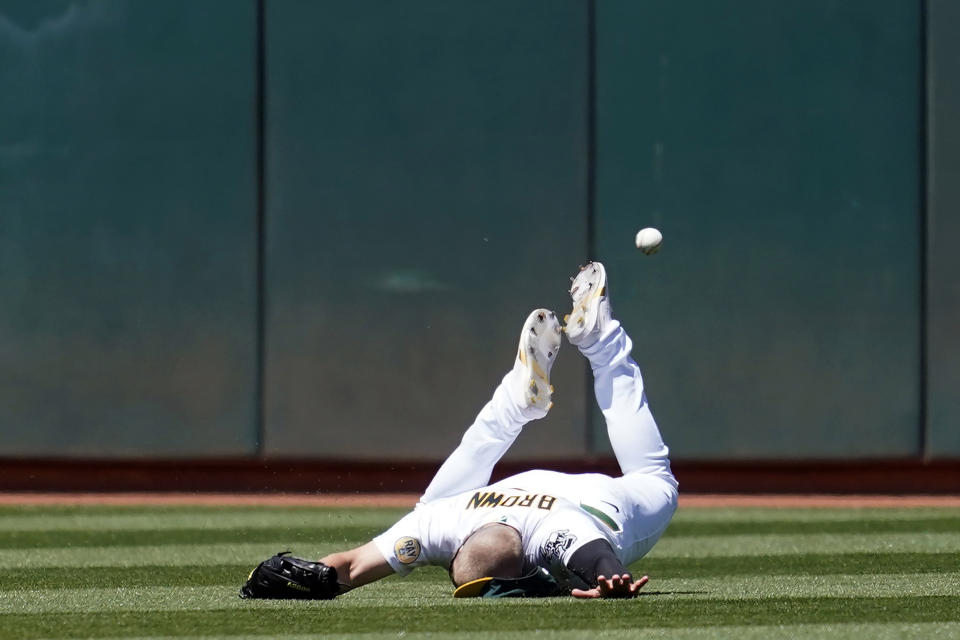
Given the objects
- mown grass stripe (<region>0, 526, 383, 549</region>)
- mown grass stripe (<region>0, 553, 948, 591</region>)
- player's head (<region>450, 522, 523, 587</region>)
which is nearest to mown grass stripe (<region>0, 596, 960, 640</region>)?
player's head (<region>450, 522, 523, 587</region>)

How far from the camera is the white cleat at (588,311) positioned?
260 inches

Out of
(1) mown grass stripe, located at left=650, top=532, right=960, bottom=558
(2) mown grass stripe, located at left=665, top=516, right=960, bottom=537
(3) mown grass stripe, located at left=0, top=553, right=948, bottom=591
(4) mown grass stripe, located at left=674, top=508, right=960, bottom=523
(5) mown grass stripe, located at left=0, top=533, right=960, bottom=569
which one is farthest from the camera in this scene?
(4) mown grass stripe, located at left=674, top=508, right=960, bottom=523

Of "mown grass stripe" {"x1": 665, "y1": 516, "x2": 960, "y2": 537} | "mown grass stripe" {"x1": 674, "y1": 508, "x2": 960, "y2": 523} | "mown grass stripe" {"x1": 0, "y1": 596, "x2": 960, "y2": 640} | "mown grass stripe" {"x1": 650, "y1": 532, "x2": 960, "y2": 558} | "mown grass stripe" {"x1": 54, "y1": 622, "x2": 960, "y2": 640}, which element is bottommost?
"mown grass stripe" {"x1": 674, "y1": 508, "x2": 960, "y2": 523}

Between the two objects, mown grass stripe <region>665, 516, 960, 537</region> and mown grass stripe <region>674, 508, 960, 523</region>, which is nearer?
mown grass stripe <region>665, 516, 960, 537</region>

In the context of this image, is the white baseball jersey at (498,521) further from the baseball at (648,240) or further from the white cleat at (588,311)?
the baseball at (648,240)

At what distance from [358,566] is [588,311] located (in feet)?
4.59

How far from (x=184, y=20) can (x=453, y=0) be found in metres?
2.07

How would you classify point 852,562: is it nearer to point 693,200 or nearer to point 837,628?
point 837,628

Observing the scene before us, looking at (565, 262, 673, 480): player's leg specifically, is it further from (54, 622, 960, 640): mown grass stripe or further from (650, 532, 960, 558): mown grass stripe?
(650, 532, 960, 558): mown grass stripe

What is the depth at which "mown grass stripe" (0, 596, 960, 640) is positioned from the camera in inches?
212

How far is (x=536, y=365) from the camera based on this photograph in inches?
257

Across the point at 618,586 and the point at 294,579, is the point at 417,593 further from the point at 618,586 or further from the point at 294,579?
the point at 618,586

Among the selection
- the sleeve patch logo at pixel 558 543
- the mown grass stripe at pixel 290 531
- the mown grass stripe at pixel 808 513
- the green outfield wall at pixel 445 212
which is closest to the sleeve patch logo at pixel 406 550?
the sleeve patch logo at pixel 558 543

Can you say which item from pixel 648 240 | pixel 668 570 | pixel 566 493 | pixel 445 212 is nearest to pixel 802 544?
pixel 668 570
